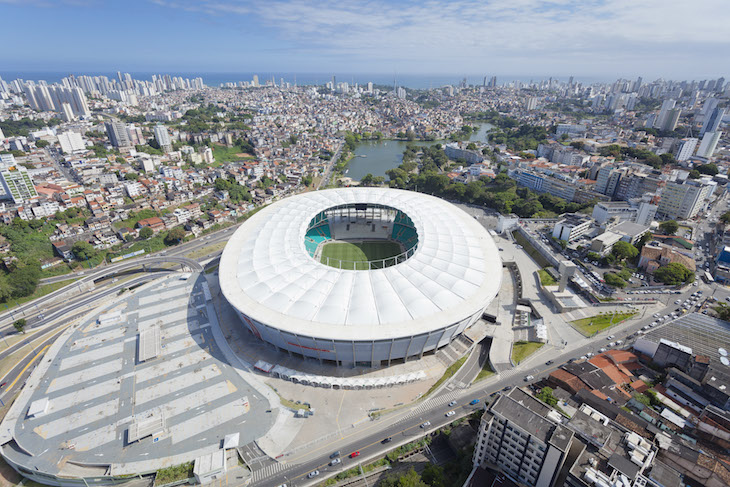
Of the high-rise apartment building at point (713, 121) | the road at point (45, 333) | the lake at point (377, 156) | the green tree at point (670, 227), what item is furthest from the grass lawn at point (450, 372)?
the high-rise apartment building at point (713, 121)

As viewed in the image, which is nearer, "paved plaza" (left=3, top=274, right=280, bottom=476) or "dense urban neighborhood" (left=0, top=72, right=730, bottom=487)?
"dense urban neighborhood" (left=0, top=72, right=730, bottom=487)

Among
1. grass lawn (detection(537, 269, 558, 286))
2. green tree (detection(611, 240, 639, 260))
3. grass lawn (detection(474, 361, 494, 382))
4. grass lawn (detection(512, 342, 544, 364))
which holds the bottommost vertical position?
grass lawn (detection(474, 361, 494, 382))

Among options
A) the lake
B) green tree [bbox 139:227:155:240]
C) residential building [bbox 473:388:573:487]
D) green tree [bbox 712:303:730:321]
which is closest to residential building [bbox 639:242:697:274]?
green tree [bbox 712:303:730:321]

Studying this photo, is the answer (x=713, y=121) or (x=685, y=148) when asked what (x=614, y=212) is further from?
(x=713, y=121)

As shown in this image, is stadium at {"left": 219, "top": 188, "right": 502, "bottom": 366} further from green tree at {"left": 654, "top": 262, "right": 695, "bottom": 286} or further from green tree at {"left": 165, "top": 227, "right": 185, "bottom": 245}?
green tree at {"left": 165, "top": 227, "right": 185, "bottom": 245}

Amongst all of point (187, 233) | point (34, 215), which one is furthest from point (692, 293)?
point (34, 215)

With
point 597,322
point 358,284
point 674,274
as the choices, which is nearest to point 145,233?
point 358,284

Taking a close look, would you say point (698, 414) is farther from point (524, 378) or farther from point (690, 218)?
point (690, 218)
